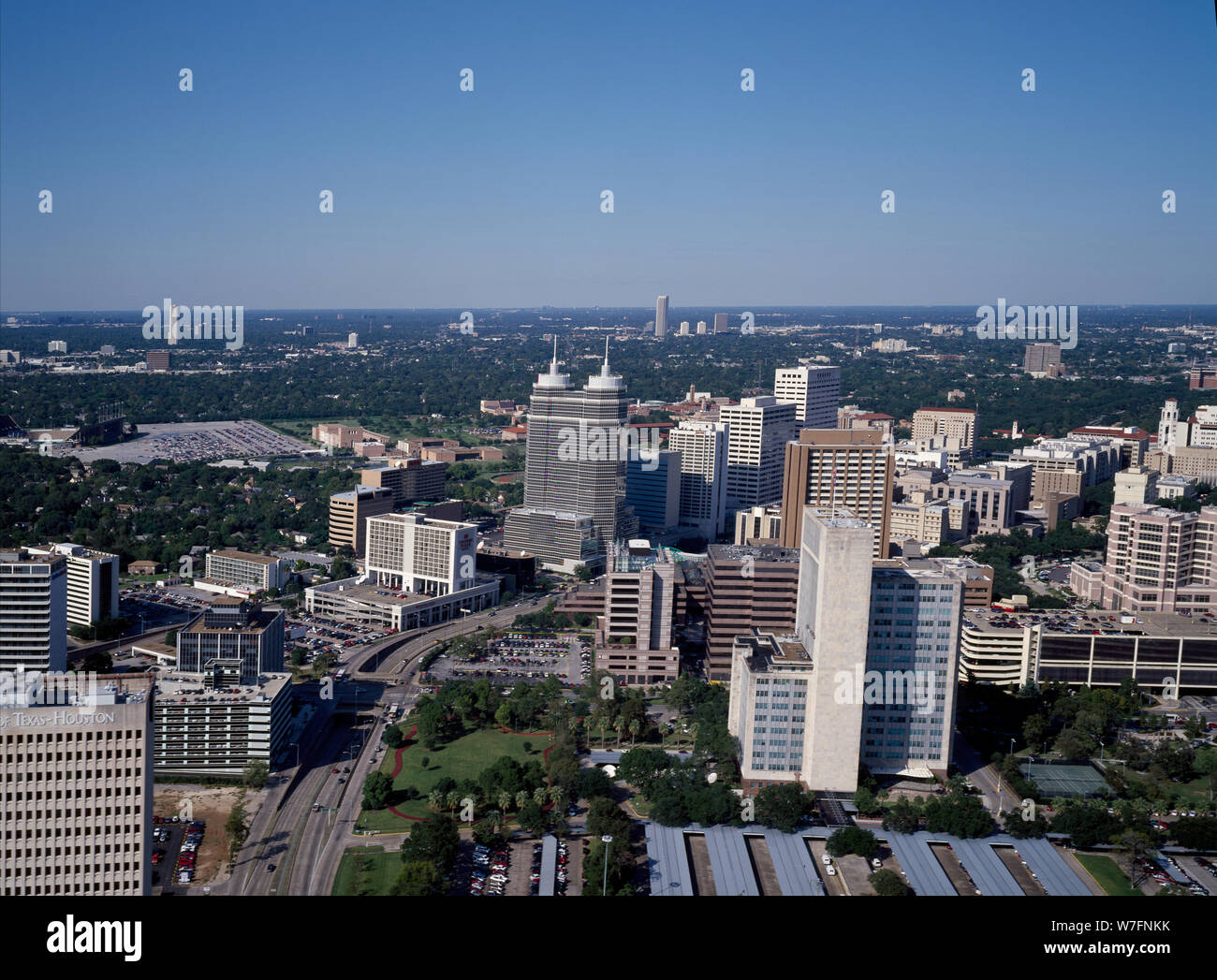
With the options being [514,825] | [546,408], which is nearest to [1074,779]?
[514,825]

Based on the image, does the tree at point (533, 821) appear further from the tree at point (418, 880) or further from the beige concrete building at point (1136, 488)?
the beige concrete building at point (1136, 488)

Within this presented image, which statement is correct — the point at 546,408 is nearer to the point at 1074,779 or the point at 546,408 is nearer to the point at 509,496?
the point at 509,496

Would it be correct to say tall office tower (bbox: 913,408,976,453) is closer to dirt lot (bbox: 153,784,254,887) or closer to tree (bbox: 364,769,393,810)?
Result: tree (bbox: 364,769,393,810)

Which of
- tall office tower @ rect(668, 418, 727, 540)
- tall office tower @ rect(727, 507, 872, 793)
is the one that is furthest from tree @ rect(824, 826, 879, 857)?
tall office tower @ rect(668, 418, 727, 540)

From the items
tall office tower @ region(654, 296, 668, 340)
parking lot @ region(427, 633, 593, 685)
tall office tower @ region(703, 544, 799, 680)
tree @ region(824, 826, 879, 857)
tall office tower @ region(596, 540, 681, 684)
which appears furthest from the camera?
tall office tower @ region(654, 296, 668, 340)

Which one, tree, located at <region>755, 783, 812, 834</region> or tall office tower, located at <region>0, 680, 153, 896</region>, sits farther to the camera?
tree, located at <region>755, 783, 812, 834</region>

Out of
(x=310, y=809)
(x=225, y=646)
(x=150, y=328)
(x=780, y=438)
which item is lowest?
(x=310, y=809)

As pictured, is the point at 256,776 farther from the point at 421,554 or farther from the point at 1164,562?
the point at 1164,562
